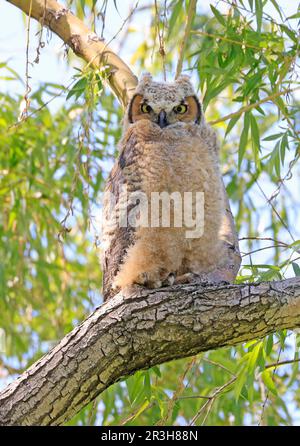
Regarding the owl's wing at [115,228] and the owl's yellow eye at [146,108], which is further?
the owl's yellow eye at [146,108]

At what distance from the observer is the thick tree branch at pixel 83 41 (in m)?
3.55

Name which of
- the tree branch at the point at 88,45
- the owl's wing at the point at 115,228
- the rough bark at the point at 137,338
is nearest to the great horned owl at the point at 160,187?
the owl's wing at the point at 115,228

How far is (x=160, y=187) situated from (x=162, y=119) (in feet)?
1.06

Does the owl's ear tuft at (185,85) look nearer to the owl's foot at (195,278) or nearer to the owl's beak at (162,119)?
the owl's beak at (162,119)

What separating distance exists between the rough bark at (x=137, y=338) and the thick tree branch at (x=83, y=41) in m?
1.08

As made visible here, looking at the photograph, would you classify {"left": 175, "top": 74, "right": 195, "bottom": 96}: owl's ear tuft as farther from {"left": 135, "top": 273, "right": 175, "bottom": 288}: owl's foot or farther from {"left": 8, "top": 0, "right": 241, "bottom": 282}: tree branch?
{"left": 135, "top": 273, "right": 175, "bottom": 288}: owl's foot

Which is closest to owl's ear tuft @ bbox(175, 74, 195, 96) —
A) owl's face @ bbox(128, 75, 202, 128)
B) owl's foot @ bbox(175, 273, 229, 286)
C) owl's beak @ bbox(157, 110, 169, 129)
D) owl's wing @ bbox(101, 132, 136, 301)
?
owl's face @ bbox(128, 75, 202, 128)

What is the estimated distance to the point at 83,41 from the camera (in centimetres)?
362

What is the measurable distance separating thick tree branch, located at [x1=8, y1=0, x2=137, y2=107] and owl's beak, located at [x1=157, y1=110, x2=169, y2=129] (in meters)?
0.25

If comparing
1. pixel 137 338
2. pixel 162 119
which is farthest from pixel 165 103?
pixel 137 338

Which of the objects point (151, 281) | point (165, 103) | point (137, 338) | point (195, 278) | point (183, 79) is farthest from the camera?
point (183, 79)

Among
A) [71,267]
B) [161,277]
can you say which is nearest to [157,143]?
[161,277]

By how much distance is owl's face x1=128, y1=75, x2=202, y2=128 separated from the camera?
10.9ft

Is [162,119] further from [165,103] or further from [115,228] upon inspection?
[115,228]
